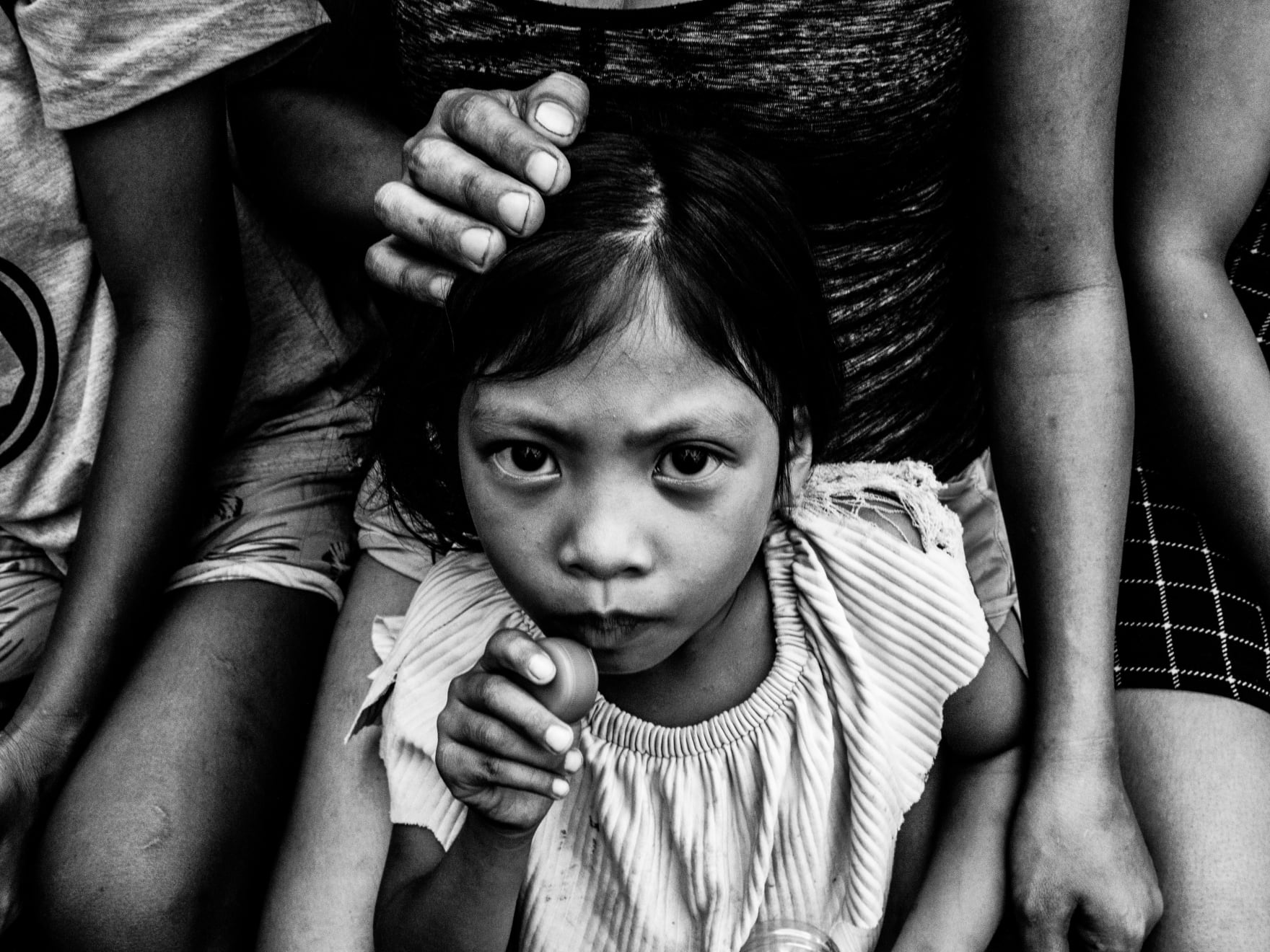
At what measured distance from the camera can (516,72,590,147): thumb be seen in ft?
3.60

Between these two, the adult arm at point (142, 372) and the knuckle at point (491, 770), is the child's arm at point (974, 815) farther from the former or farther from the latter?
the adult arm at point (142, 372)

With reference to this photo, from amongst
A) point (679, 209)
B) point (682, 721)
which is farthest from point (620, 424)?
point (682, 721)

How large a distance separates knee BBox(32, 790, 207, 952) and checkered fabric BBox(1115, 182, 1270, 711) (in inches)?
42.2

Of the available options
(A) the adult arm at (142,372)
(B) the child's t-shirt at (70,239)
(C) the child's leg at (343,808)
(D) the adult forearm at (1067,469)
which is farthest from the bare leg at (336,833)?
(D) the adult forearm at (1067,469)

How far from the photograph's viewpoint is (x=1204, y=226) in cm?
145

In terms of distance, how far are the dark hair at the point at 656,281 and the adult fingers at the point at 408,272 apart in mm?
30

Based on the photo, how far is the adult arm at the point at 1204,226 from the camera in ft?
4.60

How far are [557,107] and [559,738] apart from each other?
56 centimetres

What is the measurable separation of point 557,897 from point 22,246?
1.01 metres

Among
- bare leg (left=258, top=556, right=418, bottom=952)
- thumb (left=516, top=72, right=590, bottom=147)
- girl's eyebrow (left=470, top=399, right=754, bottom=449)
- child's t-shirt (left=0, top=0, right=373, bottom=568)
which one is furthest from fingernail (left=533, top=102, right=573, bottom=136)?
bare leg (left=258, top=556, right=418, bottom=952)

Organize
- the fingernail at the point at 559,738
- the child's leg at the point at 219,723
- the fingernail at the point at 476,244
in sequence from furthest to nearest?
the child's leg at the point at 219,723 < the fingernail at the point at 476,244 < the fingernail at the point at 559,738

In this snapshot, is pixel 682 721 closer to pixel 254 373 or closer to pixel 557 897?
pixel 557 897

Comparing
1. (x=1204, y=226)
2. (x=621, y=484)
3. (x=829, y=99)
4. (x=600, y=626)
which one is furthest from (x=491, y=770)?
(x=1204, y=226)

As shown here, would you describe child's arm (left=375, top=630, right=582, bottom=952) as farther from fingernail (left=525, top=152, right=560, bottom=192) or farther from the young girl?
fingernail (left=525, top=152, right=560, bottom=192)
